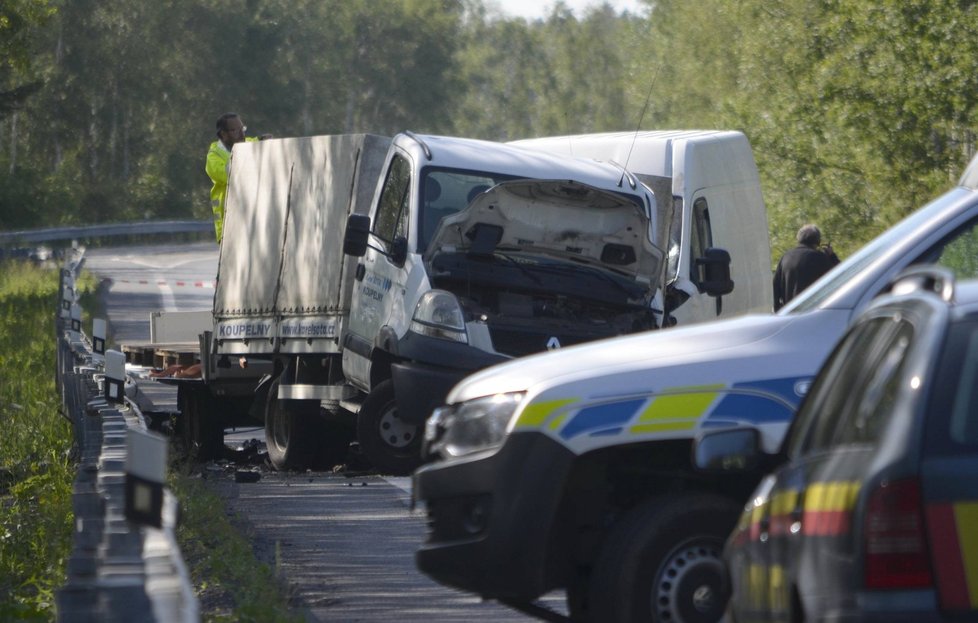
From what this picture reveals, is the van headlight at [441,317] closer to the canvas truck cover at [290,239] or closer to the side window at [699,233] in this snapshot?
the canvas truck cover at [290,239]

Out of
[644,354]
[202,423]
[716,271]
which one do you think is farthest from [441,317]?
[644,354]

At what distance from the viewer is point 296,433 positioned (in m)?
13.4

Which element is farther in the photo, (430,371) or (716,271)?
(716,271)

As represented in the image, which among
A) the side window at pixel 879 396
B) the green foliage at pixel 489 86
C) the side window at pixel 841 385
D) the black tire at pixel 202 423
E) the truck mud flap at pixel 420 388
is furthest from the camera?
the green foliage at pixel 489 86

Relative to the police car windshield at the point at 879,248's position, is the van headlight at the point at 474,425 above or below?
below

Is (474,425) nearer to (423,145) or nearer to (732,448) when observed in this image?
(732,448)

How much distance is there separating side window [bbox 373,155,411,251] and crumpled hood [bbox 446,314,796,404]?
5.73 meters

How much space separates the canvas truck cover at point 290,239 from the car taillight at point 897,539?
9482mm

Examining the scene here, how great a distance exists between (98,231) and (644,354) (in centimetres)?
4016

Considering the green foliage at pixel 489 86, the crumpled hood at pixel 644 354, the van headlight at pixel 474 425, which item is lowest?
the van headlight at pixel 474 425

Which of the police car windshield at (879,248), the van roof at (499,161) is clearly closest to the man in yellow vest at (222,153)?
the van roof at (499,161)

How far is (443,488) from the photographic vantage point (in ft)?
20.4

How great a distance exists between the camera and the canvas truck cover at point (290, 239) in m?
13.1

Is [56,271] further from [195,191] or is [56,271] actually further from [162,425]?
[195,191]
